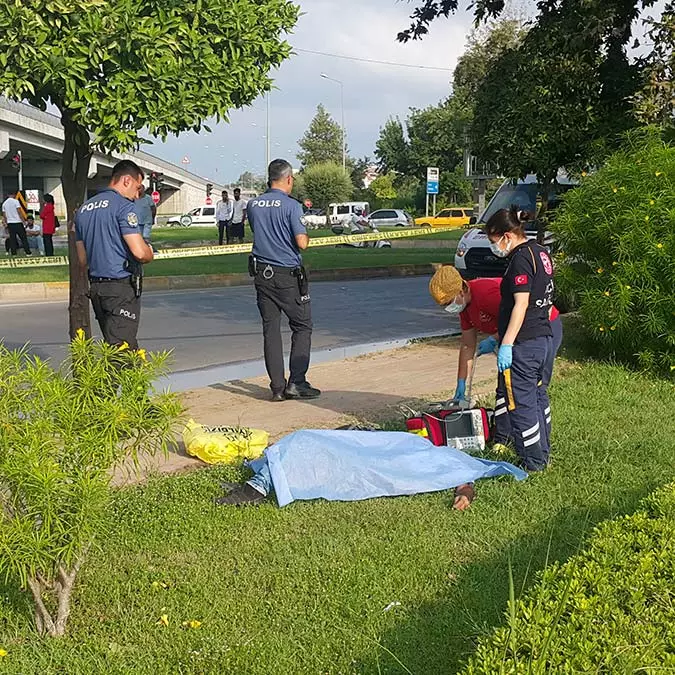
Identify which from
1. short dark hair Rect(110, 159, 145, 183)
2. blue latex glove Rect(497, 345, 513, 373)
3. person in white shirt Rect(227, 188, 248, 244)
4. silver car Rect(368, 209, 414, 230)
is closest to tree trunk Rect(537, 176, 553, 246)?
blue latex glove Rect(497, 345, 513, 373)

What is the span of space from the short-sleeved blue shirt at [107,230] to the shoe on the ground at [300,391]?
6.37 feet

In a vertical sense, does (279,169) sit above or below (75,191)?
above

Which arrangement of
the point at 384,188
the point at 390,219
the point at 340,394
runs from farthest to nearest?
the point at 384,188 → the point at 390,219 → the point at 340,394

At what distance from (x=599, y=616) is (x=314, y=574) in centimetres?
159

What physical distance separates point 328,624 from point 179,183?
299 ft

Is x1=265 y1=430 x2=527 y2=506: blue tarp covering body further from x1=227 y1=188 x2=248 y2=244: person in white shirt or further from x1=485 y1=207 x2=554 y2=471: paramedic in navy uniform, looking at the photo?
x1=227 y1=188 x2=248 y2=244: person in white shirt

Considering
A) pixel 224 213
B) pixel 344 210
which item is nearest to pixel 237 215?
pixel 224 213

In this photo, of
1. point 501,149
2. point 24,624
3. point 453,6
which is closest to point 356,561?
point 24,624

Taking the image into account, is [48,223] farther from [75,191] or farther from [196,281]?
[75,191]

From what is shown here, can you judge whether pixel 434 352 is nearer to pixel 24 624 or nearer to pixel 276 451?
pixel 276 451

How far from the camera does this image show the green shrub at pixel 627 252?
7820mm

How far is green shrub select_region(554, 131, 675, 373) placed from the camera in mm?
7820

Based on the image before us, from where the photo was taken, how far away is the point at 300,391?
25.2 ft

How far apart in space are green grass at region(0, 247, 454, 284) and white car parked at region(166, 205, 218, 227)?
35.0 metres
